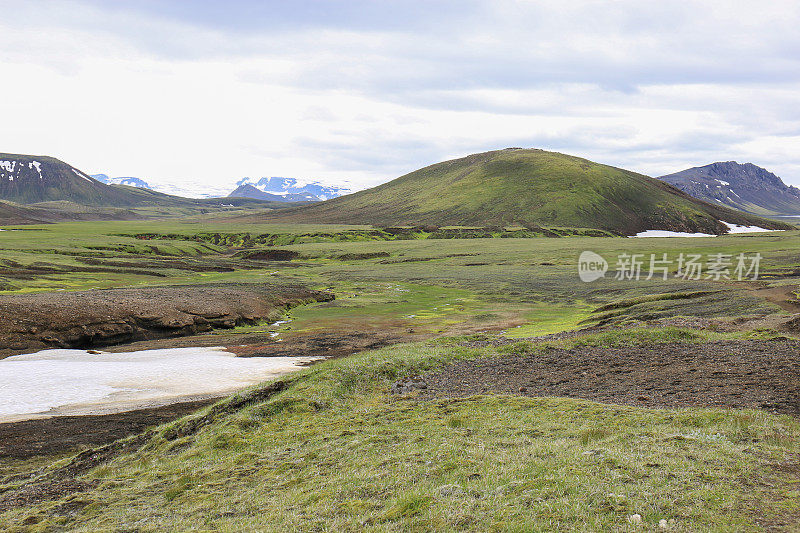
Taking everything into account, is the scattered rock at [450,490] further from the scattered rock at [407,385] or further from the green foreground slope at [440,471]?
the scattered rock at [407,385]

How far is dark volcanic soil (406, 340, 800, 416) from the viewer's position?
20.1 meters

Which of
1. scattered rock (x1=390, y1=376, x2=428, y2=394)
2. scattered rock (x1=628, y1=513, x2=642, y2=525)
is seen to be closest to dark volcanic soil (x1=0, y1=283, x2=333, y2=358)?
scattered rock (x1=390, y1=376, x2=428, y2=394)

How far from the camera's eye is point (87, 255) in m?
143

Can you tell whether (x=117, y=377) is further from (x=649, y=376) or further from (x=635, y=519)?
(x=635, y=519)

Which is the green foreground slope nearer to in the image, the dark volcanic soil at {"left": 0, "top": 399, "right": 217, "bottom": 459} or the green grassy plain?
the green grassy plain

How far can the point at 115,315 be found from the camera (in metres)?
58.2

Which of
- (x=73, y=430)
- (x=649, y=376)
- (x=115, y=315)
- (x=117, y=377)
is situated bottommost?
Result: (x=117, y=377)

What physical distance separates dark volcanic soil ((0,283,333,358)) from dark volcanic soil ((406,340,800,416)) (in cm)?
4111

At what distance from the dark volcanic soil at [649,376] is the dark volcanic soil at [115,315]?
135ft

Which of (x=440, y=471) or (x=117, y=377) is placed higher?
(x=440, y=471)

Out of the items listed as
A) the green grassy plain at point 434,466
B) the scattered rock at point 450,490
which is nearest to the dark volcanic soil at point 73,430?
the green grassy plain at point 434,466

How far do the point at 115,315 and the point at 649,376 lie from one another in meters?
55.0

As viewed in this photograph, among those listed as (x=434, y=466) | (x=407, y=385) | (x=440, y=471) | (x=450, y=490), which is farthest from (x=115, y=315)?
(x=450, y=490)

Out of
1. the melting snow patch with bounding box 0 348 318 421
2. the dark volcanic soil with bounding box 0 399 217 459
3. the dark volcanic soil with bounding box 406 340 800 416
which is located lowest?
the melting snow patch with bounding box 0 348 318 421
